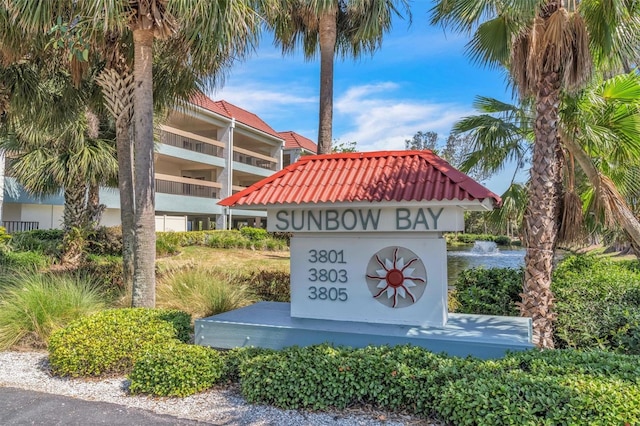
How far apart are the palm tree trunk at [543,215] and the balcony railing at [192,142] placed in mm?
25130

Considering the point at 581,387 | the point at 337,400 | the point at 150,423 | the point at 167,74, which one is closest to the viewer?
the point at 581,387

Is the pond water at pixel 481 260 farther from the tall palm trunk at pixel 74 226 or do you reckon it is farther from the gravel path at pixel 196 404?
the tall palm trunk at pixel 74 226

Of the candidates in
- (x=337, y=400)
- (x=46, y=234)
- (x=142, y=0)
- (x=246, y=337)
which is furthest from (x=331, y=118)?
(x=46, y=234)

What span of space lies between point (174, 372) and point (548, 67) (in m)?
7.66

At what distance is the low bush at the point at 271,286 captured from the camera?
11102mm

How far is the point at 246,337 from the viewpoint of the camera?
6.59m

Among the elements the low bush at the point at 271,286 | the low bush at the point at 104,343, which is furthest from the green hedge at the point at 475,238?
the low bush at the point at 104,343

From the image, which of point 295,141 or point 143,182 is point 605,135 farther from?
point 295,141

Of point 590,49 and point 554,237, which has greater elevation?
point 590,49

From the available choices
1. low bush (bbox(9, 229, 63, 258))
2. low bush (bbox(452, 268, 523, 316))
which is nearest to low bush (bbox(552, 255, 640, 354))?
low bush (bbox(452, 268, 523, 316))

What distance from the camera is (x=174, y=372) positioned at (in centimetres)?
532

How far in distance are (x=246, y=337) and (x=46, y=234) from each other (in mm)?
19271

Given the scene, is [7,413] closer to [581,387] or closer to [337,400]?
[337,400]

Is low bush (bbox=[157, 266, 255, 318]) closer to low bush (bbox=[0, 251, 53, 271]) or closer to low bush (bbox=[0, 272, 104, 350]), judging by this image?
low bush (bbox=[0, 272, 104, 350])
